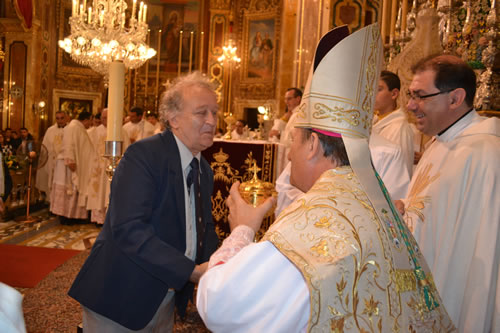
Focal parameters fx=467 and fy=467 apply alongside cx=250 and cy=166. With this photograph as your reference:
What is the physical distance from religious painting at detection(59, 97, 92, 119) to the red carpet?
14.5 metres

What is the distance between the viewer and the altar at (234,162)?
20.0 ft

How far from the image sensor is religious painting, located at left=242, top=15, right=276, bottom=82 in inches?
808

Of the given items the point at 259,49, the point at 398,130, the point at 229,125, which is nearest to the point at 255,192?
the point at 398,130

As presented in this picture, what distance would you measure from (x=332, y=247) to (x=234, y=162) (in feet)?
16.0

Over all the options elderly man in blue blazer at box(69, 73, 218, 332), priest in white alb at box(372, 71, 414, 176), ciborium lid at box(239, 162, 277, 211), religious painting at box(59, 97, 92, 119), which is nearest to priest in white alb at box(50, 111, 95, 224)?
priest in white alb at box(372, 71, 414, 176)

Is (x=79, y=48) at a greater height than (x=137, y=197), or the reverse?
(x=79, y=48)

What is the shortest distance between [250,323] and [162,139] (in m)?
1.16

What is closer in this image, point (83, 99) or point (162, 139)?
point (162, 139)

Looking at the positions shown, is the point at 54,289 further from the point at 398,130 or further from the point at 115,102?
the point at 398,130

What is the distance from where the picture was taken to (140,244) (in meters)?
1.89

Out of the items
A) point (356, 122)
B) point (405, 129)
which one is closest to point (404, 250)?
point (356, 122)

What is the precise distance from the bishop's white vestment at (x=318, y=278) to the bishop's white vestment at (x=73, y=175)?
7975 millimetres

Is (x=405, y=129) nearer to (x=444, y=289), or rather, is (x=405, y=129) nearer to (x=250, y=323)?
(x=444, y=289)

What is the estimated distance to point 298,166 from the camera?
1.58 meters
